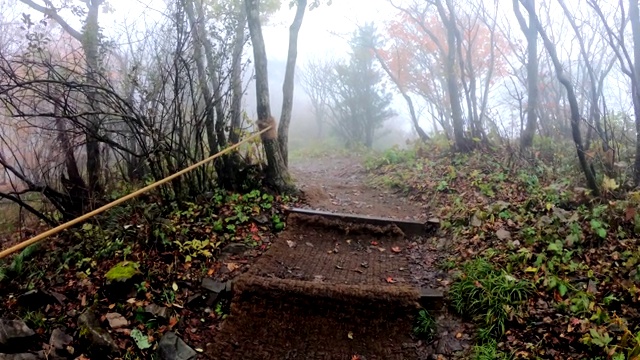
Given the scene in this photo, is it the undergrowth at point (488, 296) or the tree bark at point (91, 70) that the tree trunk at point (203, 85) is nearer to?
the tree bark at point (91, 70)

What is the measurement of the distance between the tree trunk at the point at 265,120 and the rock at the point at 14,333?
3.80m

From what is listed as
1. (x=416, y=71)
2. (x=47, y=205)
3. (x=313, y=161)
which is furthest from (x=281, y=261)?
(x=416, y=71)

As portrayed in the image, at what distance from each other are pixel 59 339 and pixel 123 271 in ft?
2.70

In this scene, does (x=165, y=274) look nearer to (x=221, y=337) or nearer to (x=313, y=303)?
(x=221, y=337)

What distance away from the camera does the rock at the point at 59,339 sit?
343 centimetres

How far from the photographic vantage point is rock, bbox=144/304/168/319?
3826 mm

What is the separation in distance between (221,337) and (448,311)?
2.23 m

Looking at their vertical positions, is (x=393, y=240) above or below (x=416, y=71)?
below

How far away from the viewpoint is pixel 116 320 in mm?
3727

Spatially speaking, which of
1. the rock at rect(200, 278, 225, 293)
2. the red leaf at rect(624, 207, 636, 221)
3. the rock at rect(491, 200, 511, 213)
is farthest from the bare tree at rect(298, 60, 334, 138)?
the red leaf at rect(624, 207, 636, 221)

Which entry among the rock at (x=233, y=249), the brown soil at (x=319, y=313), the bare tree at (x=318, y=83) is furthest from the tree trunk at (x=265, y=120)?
the bare tree at (x=318, y=83)

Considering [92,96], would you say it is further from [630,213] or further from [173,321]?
[630,213]

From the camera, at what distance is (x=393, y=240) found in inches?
224

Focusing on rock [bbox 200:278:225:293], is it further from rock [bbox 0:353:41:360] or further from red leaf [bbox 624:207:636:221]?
red leaf [bbox 624:207:636:221]
